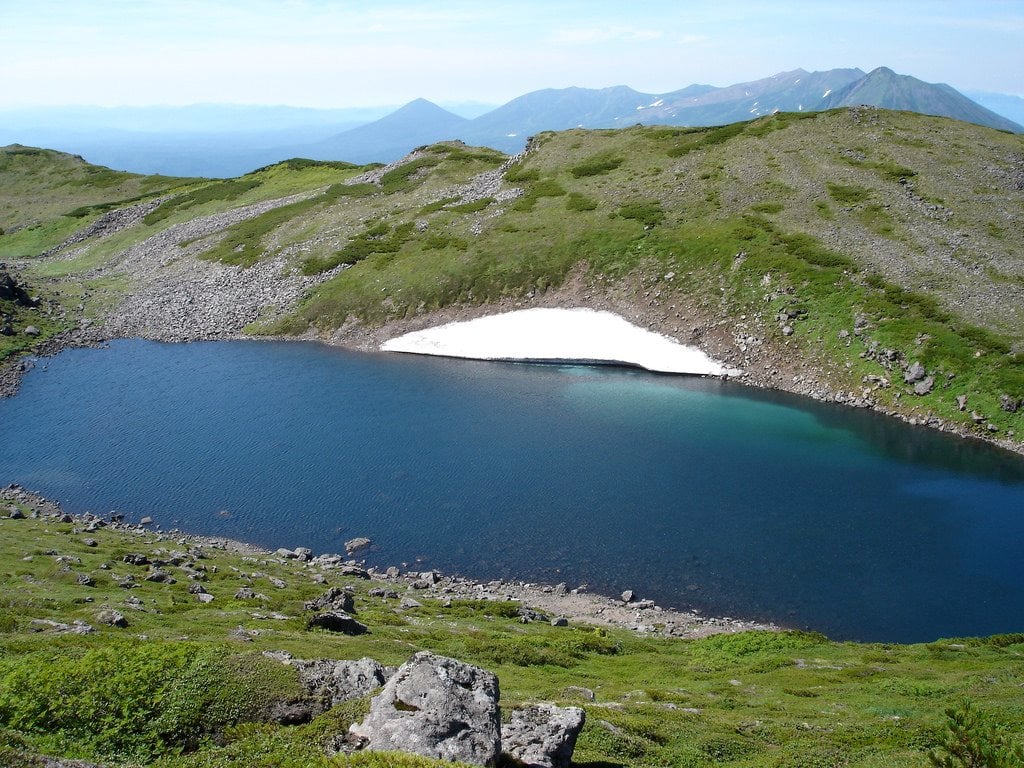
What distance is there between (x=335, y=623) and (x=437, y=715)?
16.6 m

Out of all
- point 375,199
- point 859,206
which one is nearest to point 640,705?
point 859,206

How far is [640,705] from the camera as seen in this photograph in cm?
2480

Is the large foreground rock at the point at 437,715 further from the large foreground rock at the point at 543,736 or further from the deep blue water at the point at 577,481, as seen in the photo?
the deep blue water at the point at 577,481

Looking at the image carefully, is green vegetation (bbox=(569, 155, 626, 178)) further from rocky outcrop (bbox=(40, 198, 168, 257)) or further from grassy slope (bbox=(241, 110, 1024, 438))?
rocky outcrop (bbox=(40, 198, 168, 257))

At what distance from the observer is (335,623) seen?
102 ft

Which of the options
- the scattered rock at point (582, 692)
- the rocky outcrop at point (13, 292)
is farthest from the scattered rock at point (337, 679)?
the rocky outcrop at point (13, 292)

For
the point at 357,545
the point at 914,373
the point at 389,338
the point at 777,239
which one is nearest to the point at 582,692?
the point at 357,545

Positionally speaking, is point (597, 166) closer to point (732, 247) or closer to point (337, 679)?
point (732, 247)

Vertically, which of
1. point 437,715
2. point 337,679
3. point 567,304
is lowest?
point 337,679

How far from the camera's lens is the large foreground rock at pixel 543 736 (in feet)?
54.2

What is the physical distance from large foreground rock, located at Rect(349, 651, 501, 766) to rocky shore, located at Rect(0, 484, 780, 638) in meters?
21.3

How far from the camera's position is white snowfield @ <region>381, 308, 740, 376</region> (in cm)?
7894

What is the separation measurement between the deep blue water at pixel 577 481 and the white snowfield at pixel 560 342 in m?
3.22

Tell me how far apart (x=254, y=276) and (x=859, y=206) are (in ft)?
286
